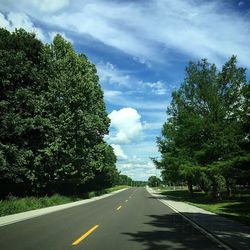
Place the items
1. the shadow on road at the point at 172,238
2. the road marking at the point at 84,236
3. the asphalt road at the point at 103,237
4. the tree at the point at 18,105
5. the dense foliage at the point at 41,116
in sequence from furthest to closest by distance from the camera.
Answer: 1. the dense foliage at the point at 41,116
2. the tree at the point at 18,105
3. the road marking at the point at 84,236
4. the shadow on road at the point at 172,238
5. the asphalt road at the point at 103,237

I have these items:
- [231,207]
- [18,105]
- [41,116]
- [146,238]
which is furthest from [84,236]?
[41,116]

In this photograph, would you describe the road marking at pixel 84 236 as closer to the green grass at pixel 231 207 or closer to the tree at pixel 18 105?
the green grass at pixel 231 207

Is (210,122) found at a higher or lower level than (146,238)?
higher

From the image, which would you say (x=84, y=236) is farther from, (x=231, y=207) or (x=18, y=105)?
(x=18, y=105)

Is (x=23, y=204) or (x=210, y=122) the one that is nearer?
(x=23, y=204)

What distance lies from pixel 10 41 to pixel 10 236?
2718cm

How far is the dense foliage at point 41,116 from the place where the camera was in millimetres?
32031

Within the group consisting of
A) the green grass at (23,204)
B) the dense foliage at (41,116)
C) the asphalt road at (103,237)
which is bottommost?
the asphalt road at (103,237)

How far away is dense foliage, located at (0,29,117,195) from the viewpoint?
105 ft

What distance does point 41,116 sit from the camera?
3662cm

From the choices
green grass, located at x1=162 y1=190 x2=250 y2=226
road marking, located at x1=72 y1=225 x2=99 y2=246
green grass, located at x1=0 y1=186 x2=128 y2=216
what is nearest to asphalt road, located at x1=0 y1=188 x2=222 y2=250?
road marking, located at x1=72 y1=225 x2=99 y2=246

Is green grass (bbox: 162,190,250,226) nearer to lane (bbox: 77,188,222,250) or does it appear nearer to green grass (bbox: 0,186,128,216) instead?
lane (bbox: 77,188,222,250)

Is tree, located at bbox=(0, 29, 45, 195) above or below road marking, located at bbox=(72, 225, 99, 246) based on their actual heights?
above

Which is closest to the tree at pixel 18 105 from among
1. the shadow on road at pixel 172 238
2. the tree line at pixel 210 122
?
the tree line at pixel 210 122
